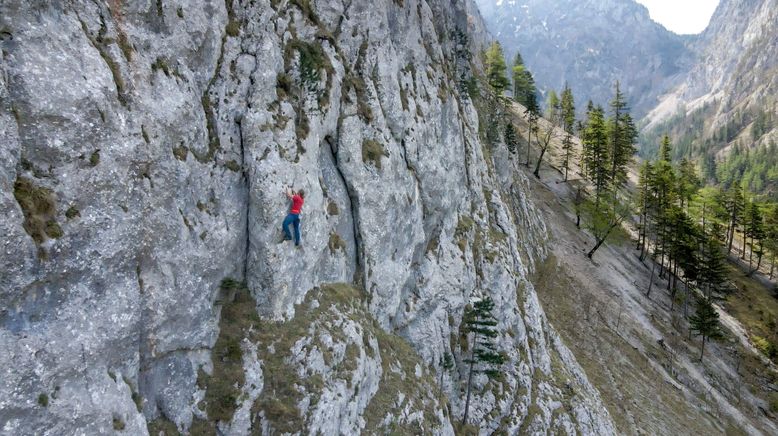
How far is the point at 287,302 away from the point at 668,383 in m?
45.7

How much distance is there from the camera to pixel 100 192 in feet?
44.3

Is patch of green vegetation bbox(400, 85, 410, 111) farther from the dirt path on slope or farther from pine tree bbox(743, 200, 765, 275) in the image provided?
pine tree bbox(743, 200, 765, 275)

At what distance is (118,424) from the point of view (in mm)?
13078

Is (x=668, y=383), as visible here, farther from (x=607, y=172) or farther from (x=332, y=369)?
(x=332, y=369)

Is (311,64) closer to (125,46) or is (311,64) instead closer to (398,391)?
(125,46)

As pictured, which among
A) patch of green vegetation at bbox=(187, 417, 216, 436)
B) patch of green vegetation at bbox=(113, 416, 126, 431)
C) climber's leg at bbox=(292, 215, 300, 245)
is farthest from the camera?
climber's leg at bbox=(292, 215, 300, 245)

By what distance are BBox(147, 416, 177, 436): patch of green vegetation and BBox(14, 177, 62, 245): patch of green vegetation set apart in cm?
730

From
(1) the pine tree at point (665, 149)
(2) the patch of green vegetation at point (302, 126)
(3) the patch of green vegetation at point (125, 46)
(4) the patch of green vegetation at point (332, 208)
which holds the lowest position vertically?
(4) the patch of green vegetation at point (332, 208)

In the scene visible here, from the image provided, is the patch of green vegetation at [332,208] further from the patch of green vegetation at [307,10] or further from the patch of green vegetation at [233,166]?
→ the patch of green vegetation at [307,10]

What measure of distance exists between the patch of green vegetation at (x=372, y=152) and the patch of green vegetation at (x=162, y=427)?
17.3 m

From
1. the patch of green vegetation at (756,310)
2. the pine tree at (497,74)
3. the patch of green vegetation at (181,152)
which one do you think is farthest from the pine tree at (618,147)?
the patch of green vegetation at (181,152)

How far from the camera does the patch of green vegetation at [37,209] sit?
1170 cm

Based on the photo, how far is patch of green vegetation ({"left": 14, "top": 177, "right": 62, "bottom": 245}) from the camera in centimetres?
1170

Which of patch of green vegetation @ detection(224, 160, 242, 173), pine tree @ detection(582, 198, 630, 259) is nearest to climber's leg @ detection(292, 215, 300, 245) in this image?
patch of green vegetation @ detection(224, 160, 242, 173)
